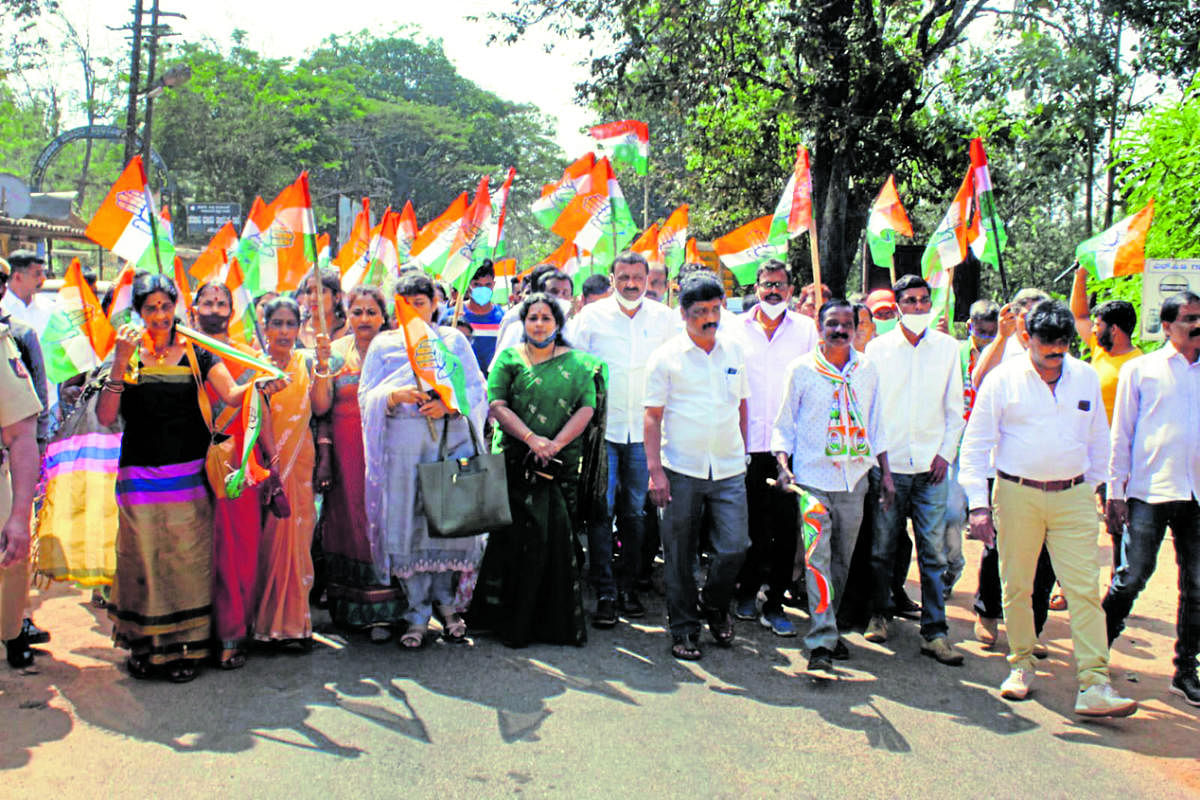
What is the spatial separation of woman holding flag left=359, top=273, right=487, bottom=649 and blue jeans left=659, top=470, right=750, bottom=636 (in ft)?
3.46

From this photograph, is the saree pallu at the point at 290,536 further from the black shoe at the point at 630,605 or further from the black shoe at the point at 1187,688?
the black shoe at the point at 1187,688

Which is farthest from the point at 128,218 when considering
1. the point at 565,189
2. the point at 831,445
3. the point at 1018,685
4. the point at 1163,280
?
the point at 1163,280

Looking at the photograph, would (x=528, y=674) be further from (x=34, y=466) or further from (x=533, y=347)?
(x=34, y=466)

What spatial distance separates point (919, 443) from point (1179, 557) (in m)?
1.29

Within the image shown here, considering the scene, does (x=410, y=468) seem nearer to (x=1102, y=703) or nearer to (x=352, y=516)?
(x=352, y=516)

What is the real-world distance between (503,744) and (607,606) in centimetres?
174

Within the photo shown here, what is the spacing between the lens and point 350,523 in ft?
18.2

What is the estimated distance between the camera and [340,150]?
45.5 meters

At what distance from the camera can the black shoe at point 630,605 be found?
594 cm

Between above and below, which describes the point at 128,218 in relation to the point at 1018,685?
above

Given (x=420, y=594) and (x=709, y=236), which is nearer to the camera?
(x=420, y=594)

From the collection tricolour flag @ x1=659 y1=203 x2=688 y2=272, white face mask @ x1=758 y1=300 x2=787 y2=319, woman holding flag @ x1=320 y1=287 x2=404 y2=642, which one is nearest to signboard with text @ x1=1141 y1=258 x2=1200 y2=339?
white face mask @ x1=758 y1=300 x2=787 y2=319

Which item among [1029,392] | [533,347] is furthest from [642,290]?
[1029,392]

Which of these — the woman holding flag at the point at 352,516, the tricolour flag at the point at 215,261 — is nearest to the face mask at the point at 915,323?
the woman holding flag at the point at 352,516
